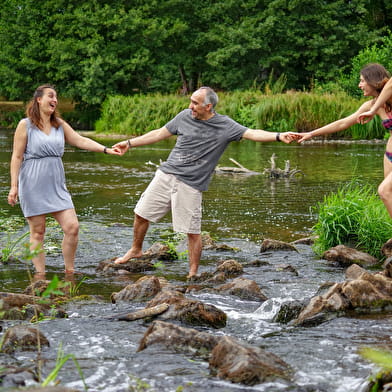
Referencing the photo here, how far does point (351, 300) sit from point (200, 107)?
257cm

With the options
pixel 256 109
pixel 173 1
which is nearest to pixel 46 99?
Answer: pixel 256 109

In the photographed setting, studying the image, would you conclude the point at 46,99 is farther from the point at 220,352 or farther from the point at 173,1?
the point at 173,1

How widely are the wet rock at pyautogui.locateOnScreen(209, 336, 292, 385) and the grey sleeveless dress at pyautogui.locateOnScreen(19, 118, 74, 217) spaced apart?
3.29m

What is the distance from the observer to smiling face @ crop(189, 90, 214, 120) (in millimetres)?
7207

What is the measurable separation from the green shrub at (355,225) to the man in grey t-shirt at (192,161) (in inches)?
54.1

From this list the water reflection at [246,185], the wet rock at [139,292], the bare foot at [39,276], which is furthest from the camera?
the water reflection at [246,185]

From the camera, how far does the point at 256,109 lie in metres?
28.4

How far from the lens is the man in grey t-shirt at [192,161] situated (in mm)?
7422

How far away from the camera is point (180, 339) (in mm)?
4938

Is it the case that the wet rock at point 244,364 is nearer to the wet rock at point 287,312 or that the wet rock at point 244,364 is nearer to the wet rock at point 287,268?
the wet rock at point 287,312

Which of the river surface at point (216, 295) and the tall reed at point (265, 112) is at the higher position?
the tall reed at point (265, 112)

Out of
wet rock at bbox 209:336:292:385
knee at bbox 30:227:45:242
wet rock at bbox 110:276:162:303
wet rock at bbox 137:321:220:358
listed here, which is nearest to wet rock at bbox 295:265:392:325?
wet rock at bbox 137:321:220:358

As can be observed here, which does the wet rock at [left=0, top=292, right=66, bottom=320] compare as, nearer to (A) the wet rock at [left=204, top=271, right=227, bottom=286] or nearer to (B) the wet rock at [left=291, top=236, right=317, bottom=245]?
(A) the wet rock at [left=204, top=271, right=227, bottom=286]

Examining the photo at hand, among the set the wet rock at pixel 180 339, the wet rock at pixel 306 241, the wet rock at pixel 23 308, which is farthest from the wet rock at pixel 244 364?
the wet rock at pixel 306 241
